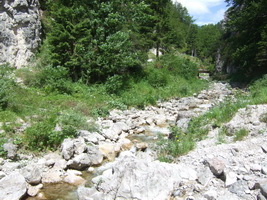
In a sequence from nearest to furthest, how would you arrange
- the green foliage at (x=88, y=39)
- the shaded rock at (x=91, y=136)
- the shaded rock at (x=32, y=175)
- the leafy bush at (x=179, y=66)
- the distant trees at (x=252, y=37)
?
the shaded rock at (x=32, y=175) → the shaded rock at (x=91, y=136) → the green foliage at (x=88, y=39) → the distant trees at (x=252, y=37) → the leafy bush at (x=179, y=66)

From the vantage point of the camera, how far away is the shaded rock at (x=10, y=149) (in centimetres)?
793

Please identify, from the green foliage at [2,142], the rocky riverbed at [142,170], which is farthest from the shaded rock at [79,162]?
the green foliage at [2,142]

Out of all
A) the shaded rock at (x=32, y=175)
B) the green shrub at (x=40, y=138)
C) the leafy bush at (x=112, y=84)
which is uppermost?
the leafy bush at (x=112, y=84)

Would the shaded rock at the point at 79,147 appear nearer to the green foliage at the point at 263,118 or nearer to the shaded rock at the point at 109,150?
the shaded rock at the point at 109,150

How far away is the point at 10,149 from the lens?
8.08 m

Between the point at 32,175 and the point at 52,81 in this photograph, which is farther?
the point at 52,81

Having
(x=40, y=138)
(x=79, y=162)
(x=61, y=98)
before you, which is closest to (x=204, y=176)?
(x=79, y=162)

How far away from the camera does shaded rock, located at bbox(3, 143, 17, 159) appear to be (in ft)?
26.0

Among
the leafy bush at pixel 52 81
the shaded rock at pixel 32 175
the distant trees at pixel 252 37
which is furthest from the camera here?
the distant trees at pixel 252 37

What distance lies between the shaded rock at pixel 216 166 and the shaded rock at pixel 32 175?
15.3 ft

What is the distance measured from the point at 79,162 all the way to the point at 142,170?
2.79 m

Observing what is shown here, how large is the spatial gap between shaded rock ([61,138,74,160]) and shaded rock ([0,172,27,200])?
195 centimetres

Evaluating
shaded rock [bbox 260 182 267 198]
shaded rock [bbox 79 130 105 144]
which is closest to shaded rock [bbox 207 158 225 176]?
shaded rock [bbox 260 182 267 198]

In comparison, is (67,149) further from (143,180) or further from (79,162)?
(143,180)
